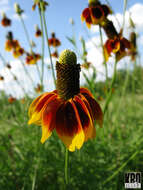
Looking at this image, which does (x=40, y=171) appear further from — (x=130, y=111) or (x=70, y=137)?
(x=130, y=111)

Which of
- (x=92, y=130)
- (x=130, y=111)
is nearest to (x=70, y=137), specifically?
(x=92, y=130)

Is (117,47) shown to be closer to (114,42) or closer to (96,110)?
(114,42)

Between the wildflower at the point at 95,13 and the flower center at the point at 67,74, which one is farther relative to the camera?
the wildflower at the point at 95,13

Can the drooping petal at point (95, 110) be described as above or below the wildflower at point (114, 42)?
below

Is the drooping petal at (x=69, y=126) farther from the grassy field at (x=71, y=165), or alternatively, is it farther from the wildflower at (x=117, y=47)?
the wildflower at (x=117, y=47)

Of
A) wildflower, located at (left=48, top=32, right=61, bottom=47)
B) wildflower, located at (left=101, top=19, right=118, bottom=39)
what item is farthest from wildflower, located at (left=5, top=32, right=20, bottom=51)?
wildflower, located at (left=101, top=19, right=118, bottom=39)

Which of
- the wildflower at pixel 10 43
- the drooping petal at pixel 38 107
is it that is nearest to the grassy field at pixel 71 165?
the drooping petal at pixel 38 107

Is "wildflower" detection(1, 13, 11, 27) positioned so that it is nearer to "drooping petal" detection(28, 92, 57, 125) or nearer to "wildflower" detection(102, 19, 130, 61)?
"wildflower" detection(102, 19, 130, 61)
